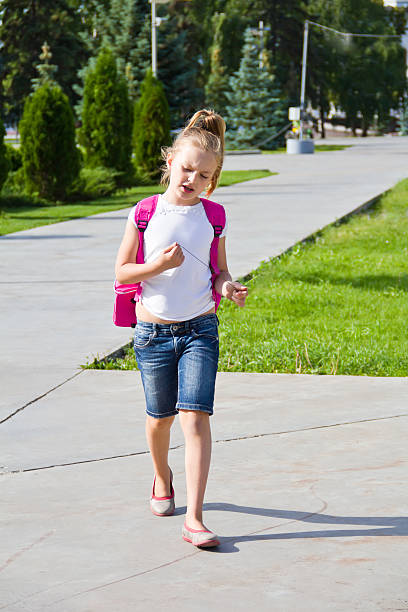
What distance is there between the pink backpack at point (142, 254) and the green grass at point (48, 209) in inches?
433

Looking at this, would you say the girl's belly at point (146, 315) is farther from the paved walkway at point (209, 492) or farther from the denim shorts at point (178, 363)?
the paved walkway at point (209, 492)

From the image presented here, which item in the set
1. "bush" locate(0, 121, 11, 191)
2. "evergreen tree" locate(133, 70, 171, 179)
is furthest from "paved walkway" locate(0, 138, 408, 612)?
"evergreen tree" locate(133, 70, 171, 179)

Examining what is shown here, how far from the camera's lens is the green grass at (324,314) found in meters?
6.75

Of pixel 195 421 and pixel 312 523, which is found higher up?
pixel 195 421

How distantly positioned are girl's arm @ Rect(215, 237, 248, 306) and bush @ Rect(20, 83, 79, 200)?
16.5 m

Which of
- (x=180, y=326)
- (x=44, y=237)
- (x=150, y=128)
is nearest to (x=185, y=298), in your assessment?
(x=180, y=326)

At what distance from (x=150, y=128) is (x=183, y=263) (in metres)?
23.5

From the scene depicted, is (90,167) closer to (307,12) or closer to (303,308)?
(303,308)

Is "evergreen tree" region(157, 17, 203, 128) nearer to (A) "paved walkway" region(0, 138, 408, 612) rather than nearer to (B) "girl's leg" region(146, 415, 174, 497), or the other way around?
(A) "paved walkway" region(0, 138, 408, 612)

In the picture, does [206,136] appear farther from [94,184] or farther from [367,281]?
A: [94,184]

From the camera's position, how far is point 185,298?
152 inches

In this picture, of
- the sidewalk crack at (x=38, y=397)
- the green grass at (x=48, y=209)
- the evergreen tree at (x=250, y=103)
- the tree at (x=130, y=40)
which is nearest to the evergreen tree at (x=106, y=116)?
the green grass at (x=48, y=209)

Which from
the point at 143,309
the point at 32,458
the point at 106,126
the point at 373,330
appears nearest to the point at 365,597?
the point at 143,309

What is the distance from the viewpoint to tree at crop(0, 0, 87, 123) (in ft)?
202
